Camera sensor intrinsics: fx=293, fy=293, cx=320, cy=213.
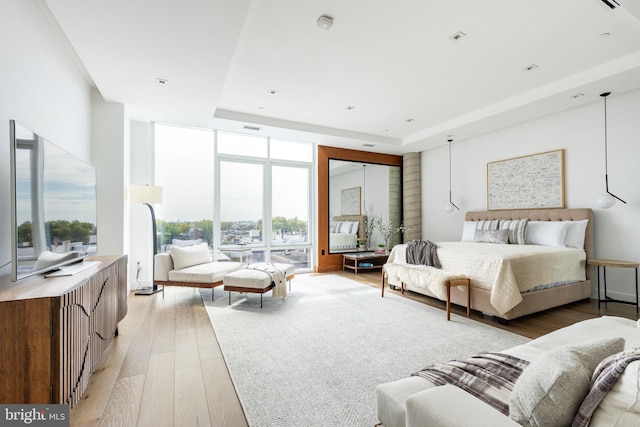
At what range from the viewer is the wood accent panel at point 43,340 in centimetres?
135

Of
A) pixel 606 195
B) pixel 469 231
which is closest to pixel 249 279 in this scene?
pixel 469 231

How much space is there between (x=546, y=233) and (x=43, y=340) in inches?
212

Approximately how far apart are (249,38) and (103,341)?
2.91 metres

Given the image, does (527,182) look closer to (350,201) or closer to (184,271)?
(350,201)

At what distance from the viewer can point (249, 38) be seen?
9.45 ft

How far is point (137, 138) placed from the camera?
4703 mm

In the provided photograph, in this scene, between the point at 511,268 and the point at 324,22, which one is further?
the point at 511,268

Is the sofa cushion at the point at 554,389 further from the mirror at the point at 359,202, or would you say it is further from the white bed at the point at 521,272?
the mirror at the point at 359,202

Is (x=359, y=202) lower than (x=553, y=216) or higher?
higher

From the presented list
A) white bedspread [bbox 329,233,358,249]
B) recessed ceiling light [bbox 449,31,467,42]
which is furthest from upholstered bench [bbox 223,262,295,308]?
recessed ceiling light [bbox 449,31,467,42]

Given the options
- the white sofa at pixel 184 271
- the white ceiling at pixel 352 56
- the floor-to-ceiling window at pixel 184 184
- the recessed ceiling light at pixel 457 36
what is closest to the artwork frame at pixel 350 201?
the white ceiling at pixel 352 56

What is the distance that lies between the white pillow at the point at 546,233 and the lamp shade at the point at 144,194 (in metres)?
5.51

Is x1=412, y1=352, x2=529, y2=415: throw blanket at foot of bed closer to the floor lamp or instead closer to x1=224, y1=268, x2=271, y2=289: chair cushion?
x1=224, y1=268, x2=271, y2=289: chair cushion

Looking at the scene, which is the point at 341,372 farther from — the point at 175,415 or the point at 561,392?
the point at 561,392
